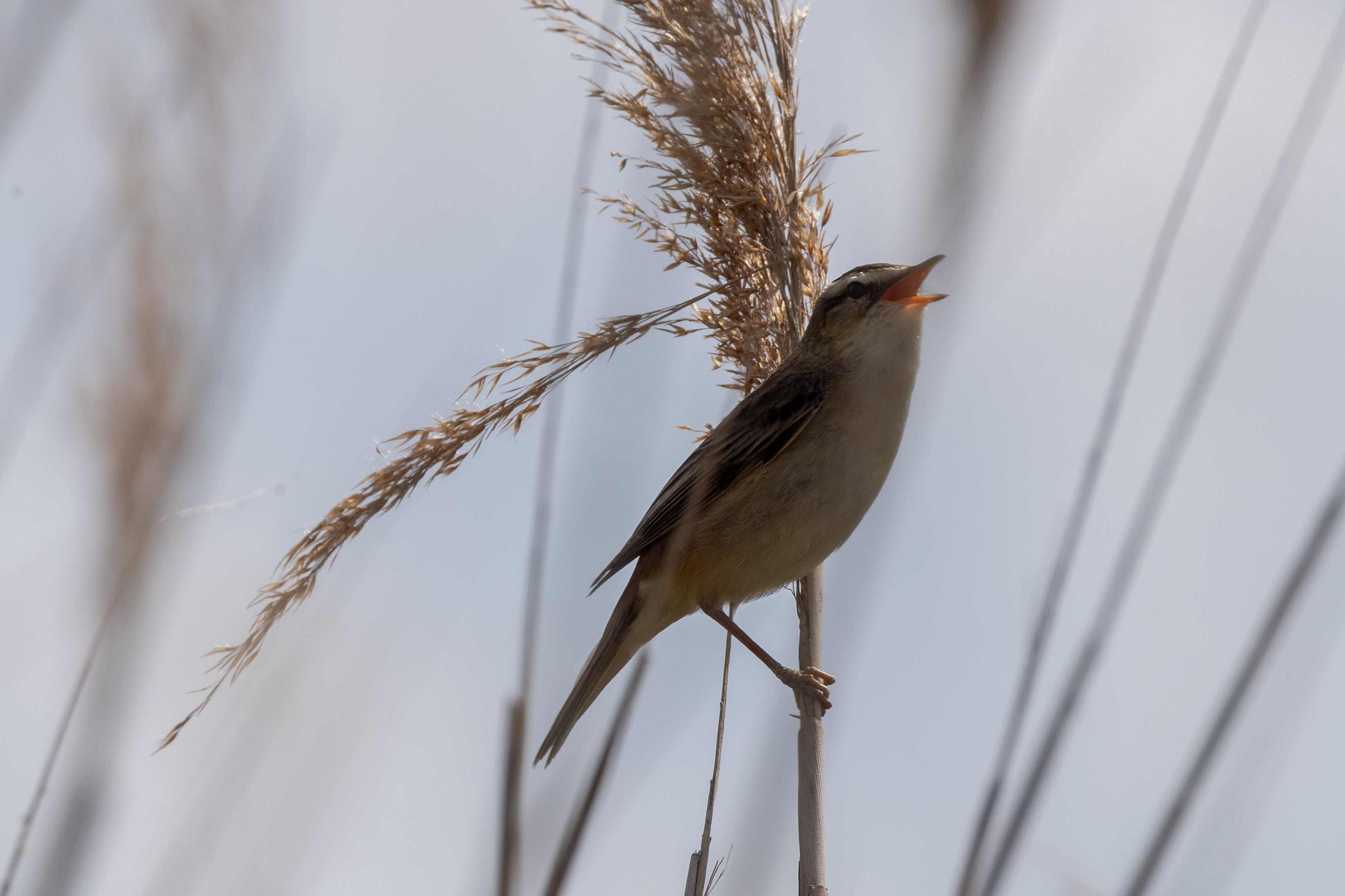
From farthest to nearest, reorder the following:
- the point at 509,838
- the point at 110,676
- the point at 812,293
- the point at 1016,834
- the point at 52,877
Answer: the point at 812,293, the point at 110,676, the point at 52,877, the point at 1016,834, the point at 509,838

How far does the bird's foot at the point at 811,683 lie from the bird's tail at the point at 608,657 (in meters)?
0.48

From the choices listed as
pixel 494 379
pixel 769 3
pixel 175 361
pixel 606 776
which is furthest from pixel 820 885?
pixel 769 3

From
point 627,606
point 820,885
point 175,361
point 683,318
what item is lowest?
point 627,606

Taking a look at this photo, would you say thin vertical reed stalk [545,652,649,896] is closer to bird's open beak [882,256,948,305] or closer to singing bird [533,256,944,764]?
singing bird [533,256,944,764]

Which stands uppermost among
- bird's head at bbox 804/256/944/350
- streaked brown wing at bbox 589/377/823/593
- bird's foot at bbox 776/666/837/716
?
bird's head at bbox 804/256/944/350

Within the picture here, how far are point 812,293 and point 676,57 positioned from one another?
82cm

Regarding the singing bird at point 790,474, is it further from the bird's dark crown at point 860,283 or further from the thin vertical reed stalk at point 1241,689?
the thin vertical reed stalk at point 1241,689

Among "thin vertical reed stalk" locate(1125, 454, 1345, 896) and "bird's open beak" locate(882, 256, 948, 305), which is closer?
"thin vertical reed stalk" locate(1125, 454, 1345, 896)

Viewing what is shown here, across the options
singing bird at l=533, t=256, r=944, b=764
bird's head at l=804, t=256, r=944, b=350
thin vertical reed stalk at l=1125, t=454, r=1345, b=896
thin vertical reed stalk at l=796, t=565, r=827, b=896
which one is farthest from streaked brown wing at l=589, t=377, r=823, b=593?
thin vertical reed stalk at l=1125, t=454, r=1345, b=896

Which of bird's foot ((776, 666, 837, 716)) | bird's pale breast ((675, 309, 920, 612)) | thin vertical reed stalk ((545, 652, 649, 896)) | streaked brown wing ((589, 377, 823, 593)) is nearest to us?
thin vertical reed stalk ((545, 652, 649, 896))

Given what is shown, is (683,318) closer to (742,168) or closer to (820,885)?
(742,168)

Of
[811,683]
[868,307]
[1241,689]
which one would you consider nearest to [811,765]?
[811,683]

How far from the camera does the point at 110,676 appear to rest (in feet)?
6.02

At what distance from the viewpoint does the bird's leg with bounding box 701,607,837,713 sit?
2.48m
